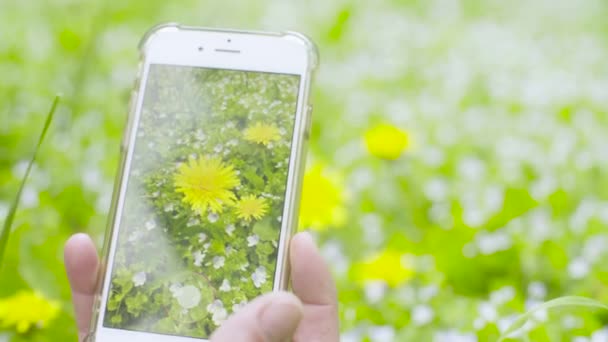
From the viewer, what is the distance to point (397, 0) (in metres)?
1.53

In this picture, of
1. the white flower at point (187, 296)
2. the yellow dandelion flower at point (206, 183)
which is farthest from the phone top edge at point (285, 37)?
the white flower at point (187, 296)

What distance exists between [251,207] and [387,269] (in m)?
0.29

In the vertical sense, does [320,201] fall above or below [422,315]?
above

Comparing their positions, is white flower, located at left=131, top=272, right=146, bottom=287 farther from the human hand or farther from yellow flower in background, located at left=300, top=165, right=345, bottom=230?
yellow flower in background, located at left=300, top=165, right=345, bottom=230

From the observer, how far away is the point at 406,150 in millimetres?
1092

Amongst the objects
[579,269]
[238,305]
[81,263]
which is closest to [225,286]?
[238,305]

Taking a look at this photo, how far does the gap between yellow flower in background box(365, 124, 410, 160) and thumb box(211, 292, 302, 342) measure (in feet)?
1.92

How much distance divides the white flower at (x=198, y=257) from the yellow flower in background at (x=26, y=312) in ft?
0.66

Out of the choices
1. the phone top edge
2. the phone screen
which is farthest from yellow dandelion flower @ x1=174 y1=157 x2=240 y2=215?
the phone top edge

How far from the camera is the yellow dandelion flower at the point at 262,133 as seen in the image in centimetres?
69

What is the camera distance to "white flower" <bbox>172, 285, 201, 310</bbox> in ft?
2.10

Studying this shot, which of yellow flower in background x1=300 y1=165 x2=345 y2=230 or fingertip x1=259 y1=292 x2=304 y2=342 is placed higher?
yellow flower in background x1=300 y1=165 x2=345 y2=230

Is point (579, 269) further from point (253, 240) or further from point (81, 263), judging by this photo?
point (81, 263)

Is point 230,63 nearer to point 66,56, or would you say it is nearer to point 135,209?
point 135,209
